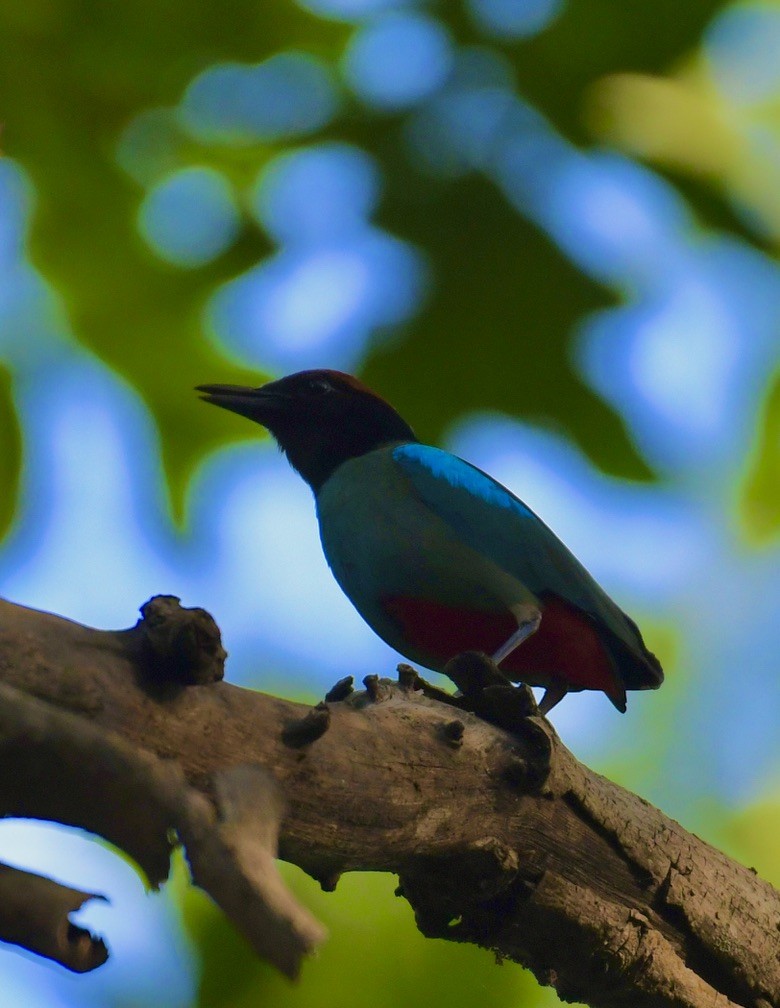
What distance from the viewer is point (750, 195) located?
16.7 ft

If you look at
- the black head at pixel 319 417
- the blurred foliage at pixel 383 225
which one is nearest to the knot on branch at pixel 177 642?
the blurred foliage at pixel 383 225

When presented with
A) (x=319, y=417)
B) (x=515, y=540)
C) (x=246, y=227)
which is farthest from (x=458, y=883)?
(x=246, y=227)

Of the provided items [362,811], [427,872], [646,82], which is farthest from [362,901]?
[646,82]

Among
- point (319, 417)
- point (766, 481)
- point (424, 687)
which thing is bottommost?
point (424, 687)

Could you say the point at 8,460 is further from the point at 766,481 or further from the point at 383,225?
the point at 766,481

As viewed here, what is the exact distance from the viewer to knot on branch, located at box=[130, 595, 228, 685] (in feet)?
6.98

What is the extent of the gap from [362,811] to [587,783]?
0.94 m

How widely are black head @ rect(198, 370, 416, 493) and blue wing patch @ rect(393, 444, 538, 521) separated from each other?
483 millimetres

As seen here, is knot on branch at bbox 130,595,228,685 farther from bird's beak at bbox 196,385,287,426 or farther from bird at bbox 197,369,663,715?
bird's beak at bbox 196,385,287,426

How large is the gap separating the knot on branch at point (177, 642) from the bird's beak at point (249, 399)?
293 centimetres

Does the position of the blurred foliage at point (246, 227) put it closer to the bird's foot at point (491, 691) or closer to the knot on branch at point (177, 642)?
the bird's foot at point (491, 691)

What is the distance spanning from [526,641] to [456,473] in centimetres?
67

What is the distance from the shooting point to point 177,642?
84.8 inches

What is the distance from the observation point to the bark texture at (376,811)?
5.02ft
